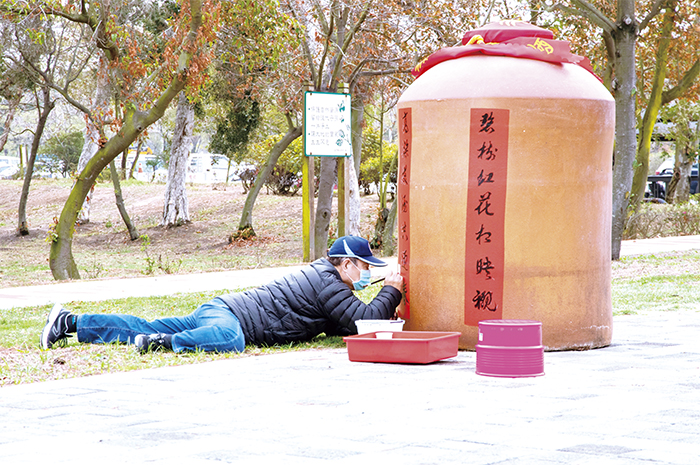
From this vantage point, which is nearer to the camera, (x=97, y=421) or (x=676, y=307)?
(x=97, y=421)

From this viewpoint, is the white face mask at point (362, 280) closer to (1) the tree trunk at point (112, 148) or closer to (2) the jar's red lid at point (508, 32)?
(2) the jar's red lid at point (508, 32)

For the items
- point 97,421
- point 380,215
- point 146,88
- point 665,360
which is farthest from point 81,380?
point 380,215

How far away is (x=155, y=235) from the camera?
89.4 feet

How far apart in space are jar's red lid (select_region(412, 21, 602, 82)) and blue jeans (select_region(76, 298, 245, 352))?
2.51 metres

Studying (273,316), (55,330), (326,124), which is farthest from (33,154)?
(273,316)

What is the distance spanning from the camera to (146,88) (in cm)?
1527

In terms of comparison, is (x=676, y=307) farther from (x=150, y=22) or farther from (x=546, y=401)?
(x=150, y=22)

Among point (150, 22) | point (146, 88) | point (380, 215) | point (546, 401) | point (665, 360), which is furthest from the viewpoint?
point (150, 22)

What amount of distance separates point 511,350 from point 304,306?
179 centimetres

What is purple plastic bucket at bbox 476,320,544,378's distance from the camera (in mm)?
5117

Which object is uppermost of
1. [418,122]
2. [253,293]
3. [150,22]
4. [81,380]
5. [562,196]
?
[150,22]

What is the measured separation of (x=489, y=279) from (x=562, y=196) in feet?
2.55

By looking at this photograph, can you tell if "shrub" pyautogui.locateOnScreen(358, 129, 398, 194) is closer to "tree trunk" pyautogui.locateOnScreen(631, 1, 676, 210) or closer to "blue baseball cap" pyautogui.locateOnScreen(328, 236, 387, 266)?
"tree trunk" pyautogui.locateOnScreen(631, 1, 676, 210)

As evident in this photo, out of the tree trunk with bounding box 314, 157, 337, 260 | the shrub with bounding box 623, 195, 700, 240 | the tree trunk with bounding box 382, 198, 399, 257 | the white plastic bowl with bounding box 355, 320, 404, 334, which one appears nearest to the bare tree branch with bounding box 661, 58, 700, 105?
the shrub with bounding box 623, 195, 700, 240
